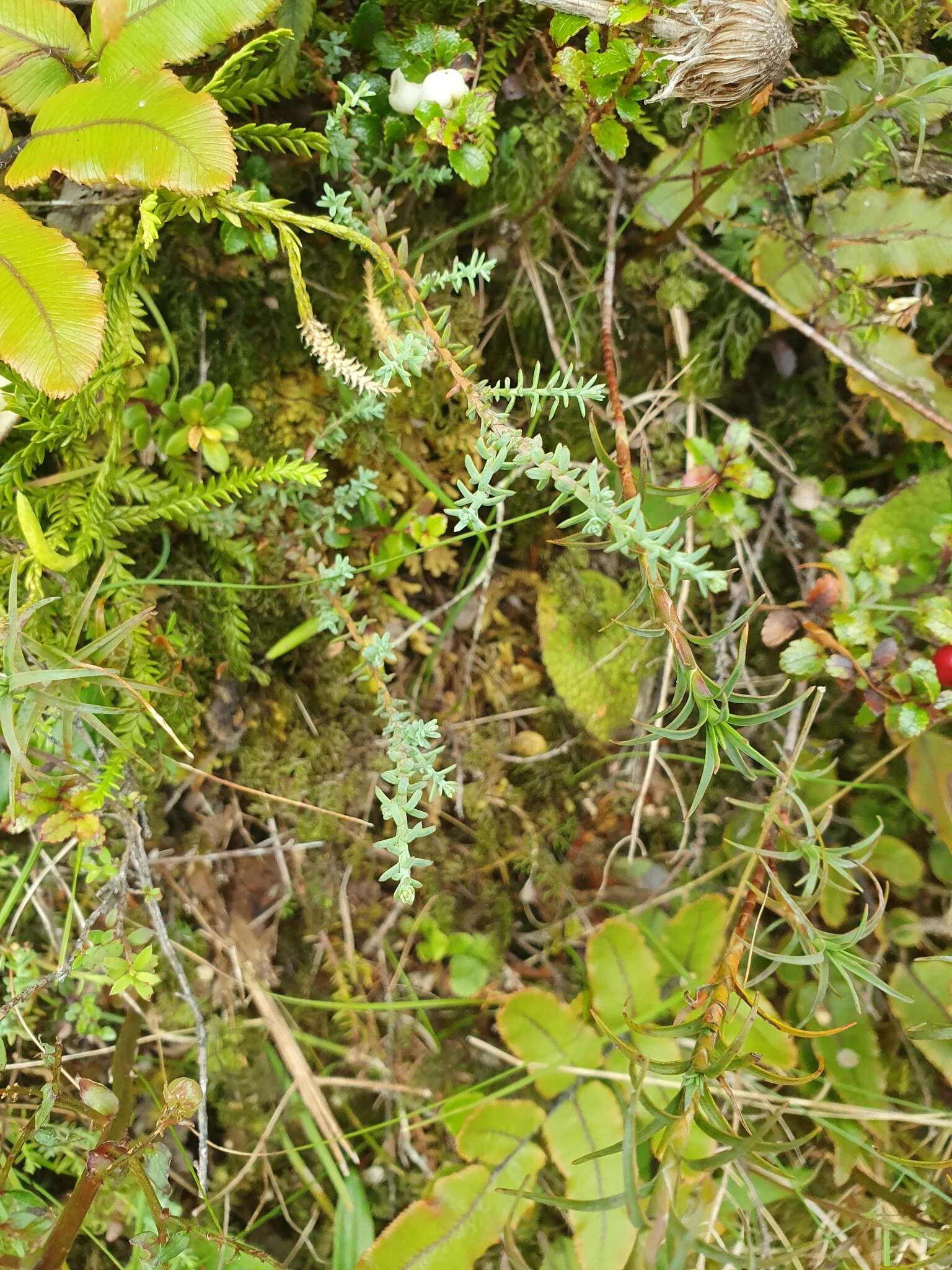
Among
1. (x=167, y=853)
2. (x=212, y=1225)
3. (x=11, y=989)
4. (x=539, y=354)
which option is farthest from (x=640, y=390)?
(x=212, y=1225)

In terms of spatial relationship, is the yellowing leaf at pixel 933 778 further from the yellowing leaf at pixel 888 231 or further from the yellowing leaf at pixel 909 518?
the yellowing leaf at pixel 888 231

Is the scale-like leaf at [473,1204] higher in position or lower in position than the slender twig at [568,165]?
lower

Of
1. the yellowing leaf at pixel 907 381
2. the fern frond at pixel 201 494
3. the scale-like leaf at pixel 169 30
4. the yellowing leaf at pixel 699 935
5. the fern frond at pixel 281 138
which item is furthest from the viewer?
the yellowing leaf at pixel 699 935

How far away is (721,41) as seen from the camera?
1296 mm

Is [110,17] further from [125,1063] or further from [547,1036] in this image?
[547,1036]

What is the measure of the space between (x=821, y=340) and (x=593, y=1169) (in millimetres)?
1839

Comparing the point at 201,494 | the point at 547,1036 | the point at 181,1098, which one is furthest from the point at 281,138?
the point at 547,1036

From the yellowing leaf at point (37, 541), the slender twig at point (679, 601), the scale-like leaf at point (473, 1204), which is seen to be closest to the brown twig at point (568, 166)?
the slender twig at point (679, 601)

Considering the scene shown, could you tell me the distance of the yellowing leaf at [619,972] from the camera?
1852 millimetres

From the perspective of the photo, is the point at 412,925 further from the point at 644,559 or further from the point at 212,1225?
the point at 644,559

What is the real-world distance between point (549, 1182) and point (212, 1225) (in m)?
0.73

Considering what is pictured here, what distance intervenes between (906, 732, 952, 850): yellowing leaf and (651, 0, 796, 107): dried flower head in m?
1.42

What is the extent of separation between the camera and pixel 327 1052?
183 cm

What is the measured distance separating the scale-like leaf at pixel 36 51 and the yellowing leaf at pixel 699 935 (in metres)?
2.04
